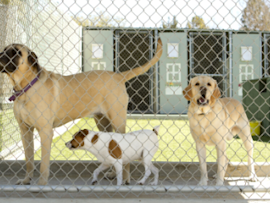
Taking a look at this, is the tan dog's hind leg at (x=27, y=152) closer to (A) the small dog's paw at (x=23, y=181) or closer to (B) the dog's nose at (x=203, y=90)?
(A) the small dog's paw at (x=23, y=181)

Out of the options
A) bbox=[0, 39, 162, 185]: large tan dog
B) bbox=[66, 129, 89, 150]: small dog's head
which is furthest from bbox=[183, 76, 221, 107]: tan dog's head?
bbox=[66, 129, 89, 150]: small dog's head

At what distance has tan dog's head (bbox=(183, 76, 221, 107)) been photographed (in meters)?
2.85

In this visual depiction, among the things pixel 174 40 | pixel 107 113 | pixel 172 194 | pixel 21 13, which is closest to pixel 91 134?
pixel 107 113

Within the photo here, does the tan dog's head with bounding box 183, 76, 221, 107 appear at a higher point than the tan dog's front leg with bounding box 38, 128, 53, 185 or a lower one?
higher

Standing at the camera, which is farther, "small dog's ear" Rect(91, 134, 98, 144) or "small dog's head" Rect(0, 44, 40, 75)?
"small dog's ear" Rect(91, 134, 98, 144)

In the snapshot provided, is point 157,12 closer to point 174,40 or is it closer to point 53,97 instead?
point 53,97

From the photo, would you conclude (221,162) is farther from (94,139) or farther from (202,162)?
(94,139)

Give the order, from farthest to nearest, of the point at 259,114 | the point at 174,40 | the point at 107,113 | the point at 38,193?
the point at 174,40 < the point at 259,114 < the point at 107,113 < the point at 38,193

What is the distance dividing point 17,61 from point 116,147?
4.42 feet

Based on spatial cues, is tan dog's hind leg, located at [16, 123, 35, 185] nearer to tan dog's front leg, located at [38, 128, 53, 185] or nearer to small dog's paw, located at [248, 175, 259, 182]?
tan dog's front leg, located at [38, 128, 53, 185]

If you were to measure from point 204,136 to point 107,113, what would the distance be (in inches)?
45.2

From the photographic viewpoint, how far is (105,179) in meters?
3.27

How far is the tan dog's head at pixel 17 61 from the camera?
106 inches

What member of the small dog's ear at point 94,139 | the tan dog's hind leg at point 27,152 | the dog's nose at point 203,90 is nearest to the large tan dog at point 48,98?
the tan dog's hind leg at point 27,152
